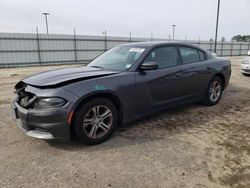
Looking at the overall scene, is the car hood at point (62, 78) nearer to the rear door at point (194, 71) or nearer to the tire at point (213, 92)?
the rear door at point (194, 71)

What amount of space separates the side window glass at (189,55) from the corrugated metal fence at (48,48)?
15.7 m

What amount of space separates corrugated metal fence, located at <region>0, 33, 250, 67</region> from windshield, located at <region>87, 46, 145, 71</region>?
14938 millimetres

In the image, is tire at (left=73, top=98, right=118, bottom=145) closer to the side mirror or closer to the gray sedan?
the gray sedan

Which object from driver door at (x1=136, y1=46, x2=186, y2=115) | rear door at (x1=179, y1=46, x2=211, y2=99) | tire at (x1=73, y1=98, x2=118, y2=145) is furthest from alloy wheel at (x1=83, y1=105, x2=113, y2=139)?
rear door at (x1=179, y1=46, x2=211, y2=99)

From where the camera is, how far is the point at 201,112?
4.70 m

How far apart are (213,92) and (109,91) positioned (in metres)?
3.10

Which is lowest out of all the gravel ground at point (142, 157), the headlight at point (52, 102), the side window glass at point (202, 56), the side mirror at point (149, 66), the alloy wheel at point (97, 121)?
the gravel ground at point (142, 157)

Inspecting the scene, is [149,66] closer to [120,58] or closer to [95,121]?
[120,58]

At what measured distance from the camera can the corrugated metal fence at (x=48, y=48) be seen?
1658cm

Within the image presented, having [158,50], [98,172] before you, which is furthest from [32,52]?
[98,172]

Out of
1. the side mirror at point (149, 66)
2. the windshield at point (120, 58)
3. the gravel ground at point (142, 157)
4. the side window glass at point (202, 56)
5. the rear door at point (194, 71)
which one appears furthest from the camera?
the side window glass at point (202, 56)

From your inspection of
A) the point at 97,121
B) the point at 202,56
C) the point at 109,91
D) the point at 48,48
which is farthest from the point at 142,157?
the point at 48,48

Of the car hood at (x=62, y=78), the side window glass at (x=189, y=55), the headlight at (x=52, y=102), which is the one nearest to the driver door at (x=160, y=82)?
the side window glass at (x=189, y=55)

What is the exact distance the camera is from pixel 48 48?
1816 centimetres
